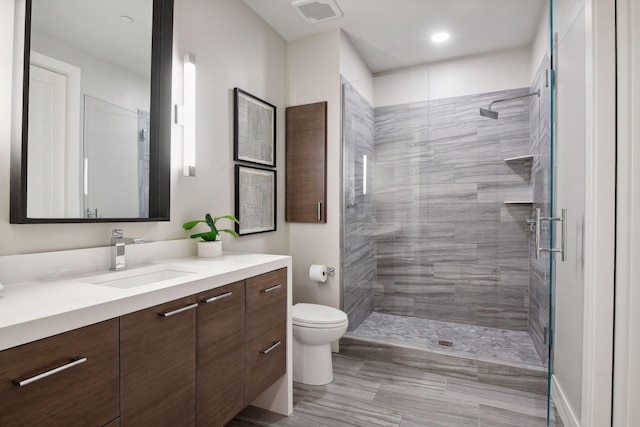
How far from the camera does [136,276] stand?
149 cm

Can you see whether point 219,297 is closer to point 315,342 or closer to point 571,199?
point 315,342

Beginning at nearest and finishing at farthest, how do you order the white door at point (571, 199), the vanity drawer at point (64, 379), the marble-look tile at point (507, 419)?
the vanity drawer at point (64, 379) < the white door at point (571, 199) < the marble-look tile at point (507, 419)

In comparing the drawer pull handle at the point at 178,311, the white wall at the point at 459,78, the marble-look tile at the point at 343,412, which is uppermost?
the white wall at the point at 459,78

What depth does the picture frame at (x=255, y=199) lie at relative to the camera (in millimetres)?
2312

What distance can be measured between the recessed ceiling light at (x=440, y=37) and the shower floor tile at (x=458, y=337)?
92.0 inches

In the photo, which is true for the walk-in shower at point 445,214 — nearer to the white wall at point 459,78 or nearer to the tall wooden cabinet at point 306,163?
the white wall at point 459,78

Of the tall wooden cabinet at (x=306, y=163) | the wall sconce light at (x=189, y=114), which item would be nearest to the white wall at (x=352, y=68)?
the tall wooden cabinet at (x=306, y=163)

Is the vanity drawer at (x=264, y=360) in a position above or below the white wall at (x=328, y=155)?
below

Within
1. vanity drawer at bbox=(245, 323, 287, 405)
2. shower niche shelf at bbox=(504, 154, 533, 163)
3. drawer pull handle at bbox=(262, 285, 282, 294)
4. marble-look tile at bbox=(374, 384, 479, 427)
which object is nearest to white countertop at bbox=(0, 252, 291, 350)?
drawer pull handle at bbox=(262, 285, 282, 294)

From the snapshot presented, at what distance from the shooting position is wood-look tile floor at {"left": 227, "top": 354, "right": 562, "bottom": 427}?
1820 millimetres

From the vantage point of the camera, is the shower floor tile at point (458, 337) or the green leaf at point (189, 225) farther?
the shower floor tile at point (458, 337)

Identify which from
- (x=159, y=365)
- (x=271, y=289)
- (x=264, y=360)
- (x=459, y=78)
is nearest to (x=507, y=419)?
(x=264, y=360)

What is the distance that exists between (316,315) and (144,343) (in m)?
1.33

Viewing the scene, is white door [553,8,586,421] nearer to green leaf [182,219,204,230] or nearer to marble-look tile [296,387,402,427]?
marble-look tile [296,387,402,427]
